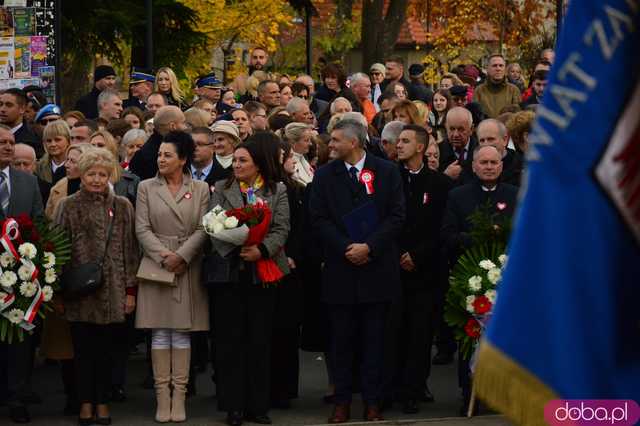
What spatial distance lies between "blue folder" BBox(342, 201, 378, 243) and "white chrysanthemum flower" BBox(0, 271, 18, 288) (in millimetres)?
2274

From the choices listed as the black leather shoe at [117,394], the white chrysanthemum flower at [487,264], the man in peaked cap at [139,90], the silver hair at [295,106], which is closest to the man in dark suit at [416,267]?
the white chrysanthemum flower at [487,264]

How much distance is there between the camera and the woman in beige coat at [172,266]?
993cm

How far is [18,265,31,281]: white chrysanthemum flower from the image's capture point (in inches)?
376

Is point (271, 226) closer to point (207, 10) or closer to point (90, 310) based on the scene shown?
point (90, 310)

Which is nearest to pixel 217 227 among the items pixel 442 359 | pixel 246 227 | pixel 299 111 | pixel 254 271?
pixel 246 227

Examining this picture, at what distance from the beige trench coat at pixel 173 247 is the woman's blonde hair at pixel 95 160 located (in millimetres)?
310

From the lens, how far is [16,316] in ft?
31.3

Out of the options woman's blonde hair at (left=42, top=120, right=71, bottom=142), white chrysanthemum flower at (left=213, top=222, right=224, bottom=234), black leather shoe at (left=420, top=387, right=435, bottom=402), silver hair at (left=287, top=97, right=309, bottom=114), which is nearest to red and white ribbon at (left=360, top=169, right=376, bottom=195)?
white chrysanthemum flower at (left=213, top=222, right=224, bottom=234)

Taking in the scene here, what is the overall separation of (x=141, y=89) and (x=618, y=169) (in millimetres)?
15286

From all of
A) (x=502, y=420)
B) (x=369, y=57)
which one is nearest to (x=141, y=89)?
(x=502, y=420)

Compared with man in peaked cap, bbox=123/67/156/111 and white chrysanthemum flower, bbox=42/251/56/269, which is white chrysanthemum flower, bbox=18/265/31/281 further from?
man in peaked cap, bbox=123/67/156/111

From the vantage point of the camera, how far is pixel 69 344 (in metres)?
10.2

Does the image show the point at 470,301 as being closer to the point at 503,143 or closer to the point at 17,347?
the point at 503,143

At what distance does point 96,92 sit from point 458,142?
6.63 meters
